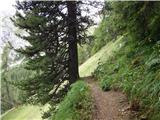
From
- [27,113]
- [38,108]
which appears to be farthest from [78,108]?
[27,113]

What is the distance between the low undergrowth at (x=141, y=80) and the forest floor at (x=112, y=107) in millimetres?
267

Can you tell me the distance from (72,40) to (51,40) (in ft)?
4.28

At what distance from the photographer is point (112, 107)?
1284 centimetres

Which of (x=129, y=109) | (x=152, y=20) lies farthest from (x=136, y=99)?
(x=152, y=20)

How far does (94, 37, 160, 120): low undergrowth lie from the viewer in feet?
35.1

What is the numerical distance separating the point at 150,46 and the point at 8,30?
445ft

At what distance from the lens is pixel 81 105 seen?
509 inches

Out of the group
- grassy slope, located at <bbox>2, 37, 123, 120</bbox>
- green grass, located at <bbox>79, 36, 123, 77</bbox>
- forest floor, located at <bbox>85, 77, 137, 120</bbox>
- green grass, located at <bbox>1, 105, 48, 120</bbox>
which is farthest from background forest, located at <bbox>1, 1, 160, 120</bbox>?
green grass, located at <bbox>1, 105, 48, 120</bbox>

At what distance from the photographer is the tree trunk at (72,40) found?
22.3 m

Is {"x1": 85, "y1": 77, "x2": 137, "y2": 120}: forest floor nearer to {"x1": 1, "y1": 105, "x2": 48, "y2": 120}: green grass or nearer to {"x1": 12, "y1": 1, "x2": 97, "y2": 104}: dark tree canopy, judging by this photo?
{"x1": 12, "y1": 1, "x2": 97, "y2": 104}: dark tree canopy

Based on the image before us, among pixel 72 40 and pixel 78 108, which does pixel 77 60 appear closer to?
pixel 72 40

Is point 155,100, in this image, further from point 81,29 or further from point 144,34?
point 81,29

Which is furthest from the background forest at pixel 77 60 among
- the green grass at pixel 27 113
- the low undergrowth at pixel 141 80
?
the green grass at pixel 27 113

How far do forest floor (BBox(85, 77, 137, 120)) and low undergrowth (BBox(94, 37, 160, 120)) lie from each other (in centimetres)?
27
